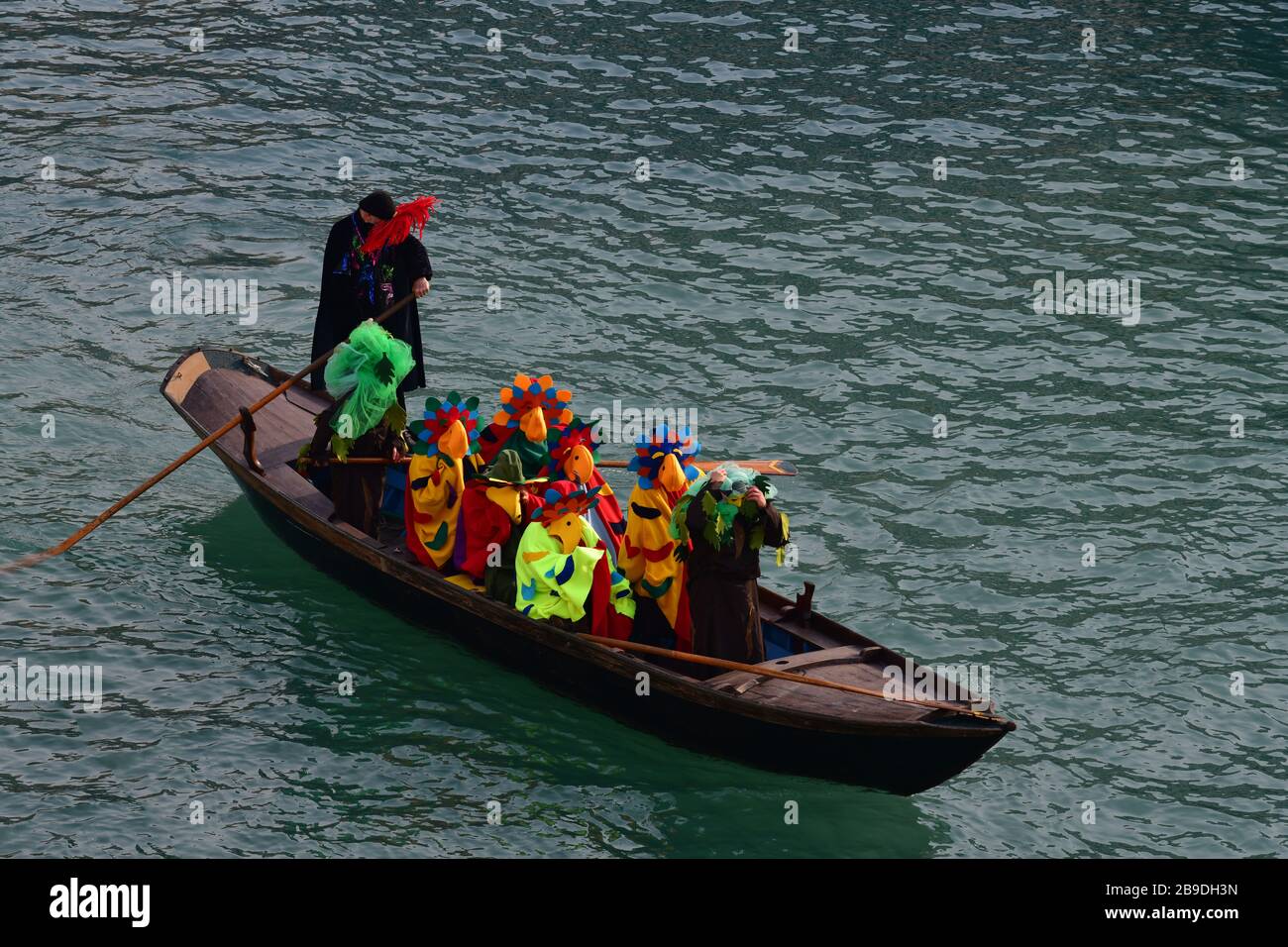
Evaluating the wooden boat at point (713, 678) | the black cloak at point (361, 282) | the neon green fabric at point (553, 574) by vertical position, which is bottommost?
the wooden boat at point (713, 678)

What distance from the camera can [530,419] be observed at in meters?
11.9

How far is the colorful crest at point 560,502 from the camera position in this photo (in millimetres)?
11438

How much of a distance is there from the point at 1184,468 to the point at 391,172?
31.3 ft

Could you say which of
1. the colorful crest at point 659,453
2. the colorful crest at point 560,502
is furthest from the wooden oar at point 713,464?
the colorful crest at point 560,502

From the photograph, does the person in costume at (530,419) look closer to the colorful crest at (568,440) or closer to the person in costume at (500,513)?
the colorful crest at (568,440)

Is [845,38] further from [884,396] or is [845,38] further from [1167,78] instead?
[884,396]

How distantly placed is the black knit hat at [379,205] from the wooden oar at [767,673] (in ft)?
13.3

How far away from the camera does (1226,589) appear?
1316 cm

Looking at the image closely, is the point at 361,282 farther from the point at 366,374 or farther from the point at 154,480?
the point at 154,480

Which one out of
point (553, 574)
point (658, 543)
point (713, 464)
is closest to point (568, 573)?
point (553, 574)

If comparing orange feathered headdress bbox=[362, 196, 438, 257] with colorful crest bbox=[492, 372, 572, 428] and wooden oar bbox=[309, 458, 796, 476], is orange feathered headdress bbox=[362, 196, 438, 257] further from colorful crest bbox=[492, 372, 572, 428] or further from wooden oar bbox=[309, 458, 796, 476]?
colorful crest bbox=[492, 372, 572, 428]

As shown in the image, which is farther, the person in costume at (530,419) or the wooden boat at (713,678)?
the person in costume at (530,419)

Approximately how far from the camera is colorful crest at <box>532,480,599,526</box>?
11.4m

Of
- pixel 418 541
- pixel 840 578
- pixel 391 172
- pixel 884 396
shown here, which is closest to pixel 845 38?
pixel 391 172
